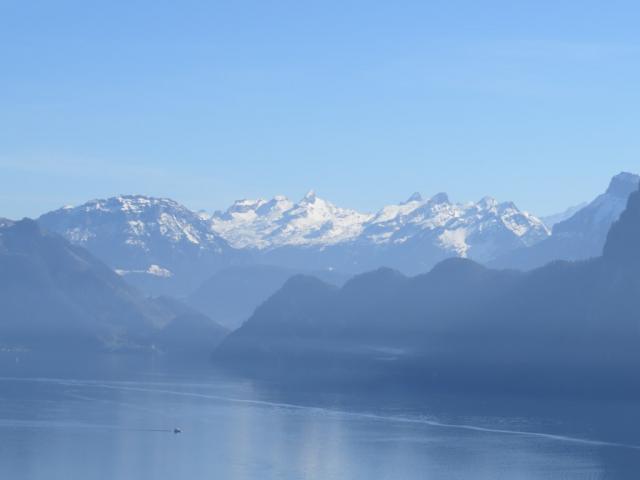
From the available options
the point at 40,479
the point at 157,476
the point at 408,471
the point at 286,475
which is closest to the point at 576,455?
the point at 408,471

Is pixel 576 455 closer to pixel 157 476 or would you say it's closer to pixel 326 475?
pixel 326 475

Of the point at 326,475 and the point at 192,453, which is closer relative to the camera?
the point at 326,475

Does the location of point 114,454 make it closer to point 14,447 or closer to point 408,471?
point 14,447

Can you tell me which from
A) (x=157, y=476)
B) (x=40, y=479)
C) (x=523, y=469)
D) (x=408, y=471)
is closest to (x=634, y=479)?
(x=523, y=469)

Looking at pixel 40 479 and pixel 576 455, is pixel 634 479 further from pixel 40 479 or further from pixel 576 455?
pixel 40 479

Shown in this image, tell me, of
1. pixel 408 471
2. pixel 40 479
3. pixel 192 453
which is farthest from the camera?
pixel 192 453

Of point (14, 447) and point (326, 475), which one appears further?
point (14, 447)

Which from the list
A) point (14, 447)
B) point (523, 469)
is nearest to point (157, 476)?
point (14, 447)

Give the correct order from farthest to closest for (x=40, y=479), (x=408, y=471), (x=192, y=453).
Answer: (x=192, y=453), (x=408, y=471), (x=40, y=479)
